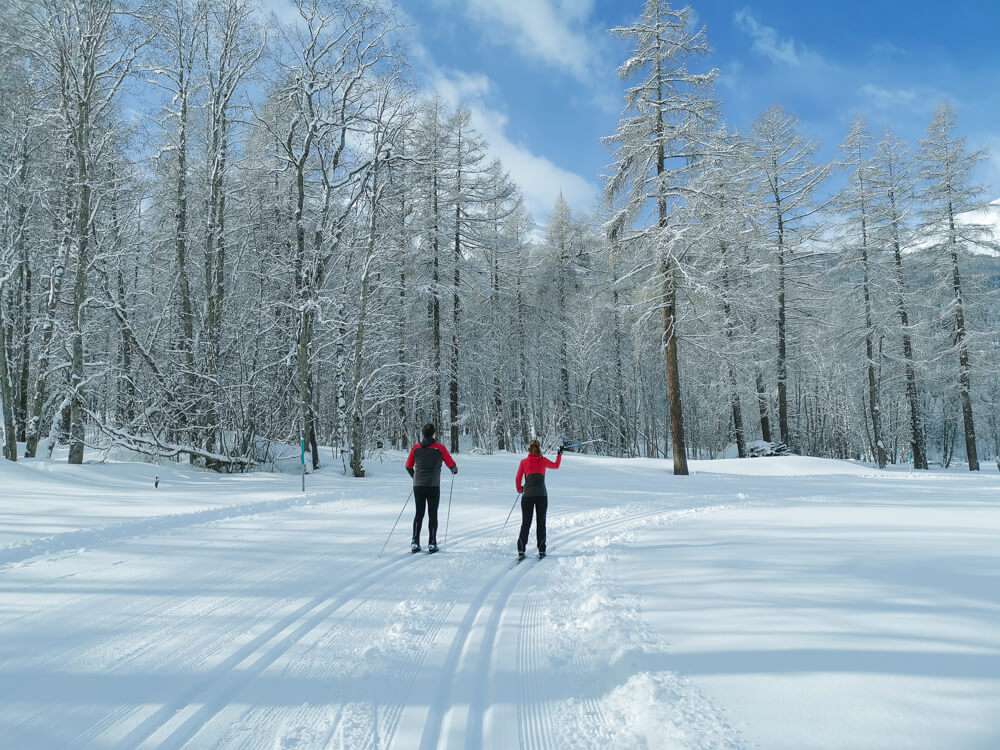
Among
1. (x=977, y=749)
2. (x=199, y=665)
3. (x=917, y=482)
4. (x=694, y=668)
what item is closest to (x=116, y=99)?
(x=199, y=665)

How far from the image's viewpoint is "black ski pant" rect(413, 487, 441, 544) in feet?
22.8

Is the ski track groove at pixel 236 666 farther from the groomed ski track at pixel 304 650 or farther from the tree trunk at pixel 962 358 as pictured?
the tree trunk at pixel 962 358

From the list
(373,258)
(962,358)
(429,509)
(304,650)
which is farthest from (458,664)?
(962,358)

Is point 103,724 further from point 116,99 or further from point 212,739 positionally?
point 116,99

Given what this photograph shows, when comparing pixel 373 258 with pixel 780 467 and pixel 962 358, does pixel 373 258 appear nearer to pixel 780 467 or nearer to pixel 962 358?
pixel 780 467

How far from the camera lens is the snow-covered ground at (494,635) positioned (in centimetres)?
277

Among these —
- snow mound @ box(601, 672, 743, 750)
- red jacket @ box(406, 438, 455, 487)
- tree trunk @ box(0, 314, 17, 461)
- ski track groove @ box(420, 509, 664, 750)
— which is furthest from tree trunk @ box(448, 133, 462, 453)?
snow mound @ box(601, 672, 743, 750)

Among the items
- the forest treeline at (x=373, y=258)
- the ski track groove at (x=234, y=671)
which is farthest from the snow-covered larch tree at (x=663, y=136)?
the ski track groove at (x=234, y=671)

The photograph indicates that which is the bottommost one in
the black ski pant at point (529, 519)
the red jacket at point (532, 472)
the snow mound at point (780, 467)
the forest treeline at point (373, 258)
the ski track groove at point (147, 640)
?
the snow mound at point (780, 467)

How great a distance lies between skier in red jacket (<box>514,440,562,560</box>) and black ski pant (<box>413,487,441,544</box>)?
3.74ft

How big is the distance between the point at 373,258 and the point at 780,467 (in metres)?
16.4

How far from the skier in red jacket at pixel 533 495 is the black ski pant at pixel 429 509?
1.14 m

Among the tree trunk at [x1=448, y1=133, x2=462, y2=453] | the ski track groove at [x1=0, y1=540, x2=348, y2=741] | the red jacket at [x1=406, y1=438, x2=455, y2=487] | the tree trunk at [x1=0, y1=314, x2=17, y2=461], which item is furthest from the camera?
the tree trunk at [x1=448, y1=133, x2=462, y2=453]

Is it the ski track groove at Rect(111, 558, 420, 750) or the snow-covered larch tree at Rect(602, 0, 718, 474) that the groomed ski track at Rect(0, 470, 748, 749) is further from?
the snow-covered larch tree at Rect(602, 0, 718, 474)
